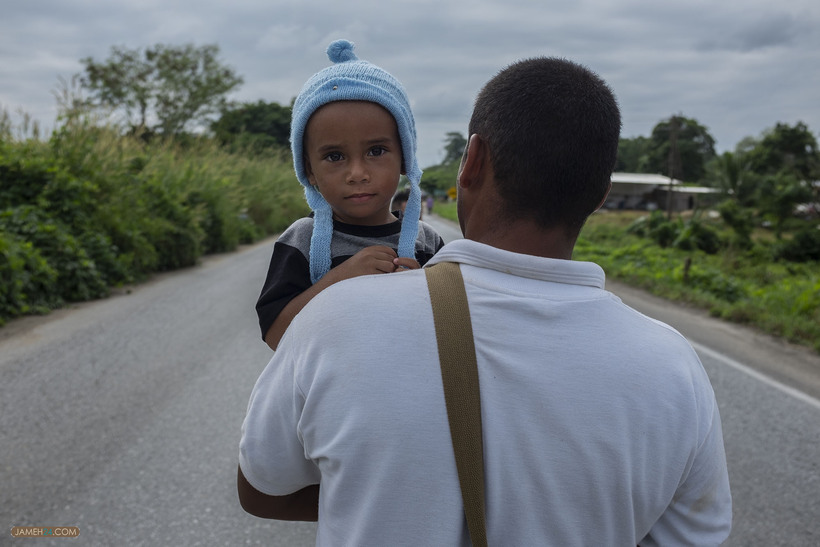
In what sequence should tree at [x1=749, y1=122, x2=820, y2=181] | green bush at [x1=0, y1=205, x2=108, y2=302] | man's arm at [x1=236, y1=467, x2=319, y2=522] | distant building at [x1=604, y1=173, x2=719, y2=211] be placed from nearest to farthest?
man's arm at [x1=236, y1=467, x2=319, y2=522], green bush at [x1=0, y1=205, x2=108, y2=302], tree at [x1=749, y1=122, x2=820, y2=181], distant building at [x1=604, y1=173, x2=719, y2=211]

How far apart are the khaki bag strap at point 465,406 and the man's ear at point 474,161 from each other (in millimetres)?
308

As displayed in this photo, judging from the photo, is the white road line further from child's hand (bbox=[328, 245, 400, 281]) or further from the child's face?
child's hand (bbox=[328, 245, 400, 281])

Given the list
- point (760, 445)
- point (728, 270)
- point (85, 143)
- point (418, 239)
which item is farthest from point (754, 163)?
point (418, 239)

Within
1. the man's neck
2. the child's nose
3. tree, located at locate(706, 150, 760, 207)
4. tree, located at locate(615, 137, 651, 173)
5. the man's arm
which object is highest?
tree, located at locate(615, 137, 651, 173)

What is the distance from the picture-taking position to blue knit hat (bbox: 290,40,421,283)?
73.9 inches

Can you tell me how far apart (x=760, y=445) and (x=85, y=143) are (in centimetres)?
1229

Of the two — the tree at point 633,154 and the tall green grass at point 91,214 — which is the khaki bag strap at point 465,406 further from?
the tree at point 633,154

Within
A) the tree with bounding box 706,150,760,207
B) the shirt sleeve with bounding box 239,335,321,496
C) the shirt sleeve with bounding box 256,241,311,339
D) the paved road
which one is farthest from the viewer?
the tree with bounding box 706,150,760,207

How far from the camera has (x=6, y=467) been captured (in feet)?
14.2

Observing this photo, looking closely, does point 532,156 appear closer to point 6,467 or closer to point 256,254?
point 6,467

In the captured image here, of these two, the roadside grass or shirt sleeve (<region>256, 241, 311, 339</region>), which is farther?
the roadside grass

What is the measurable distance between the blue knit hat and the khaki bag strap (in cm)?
76

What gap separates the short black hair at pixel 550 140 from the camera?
50.3 inches

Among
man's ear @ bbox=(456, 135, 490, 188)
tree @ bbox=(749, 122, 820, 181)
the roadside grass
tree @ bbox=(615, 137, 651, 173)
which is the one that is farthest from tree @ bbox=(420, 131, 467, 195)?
tree @ bbox=(615, 137, 651, 173)
